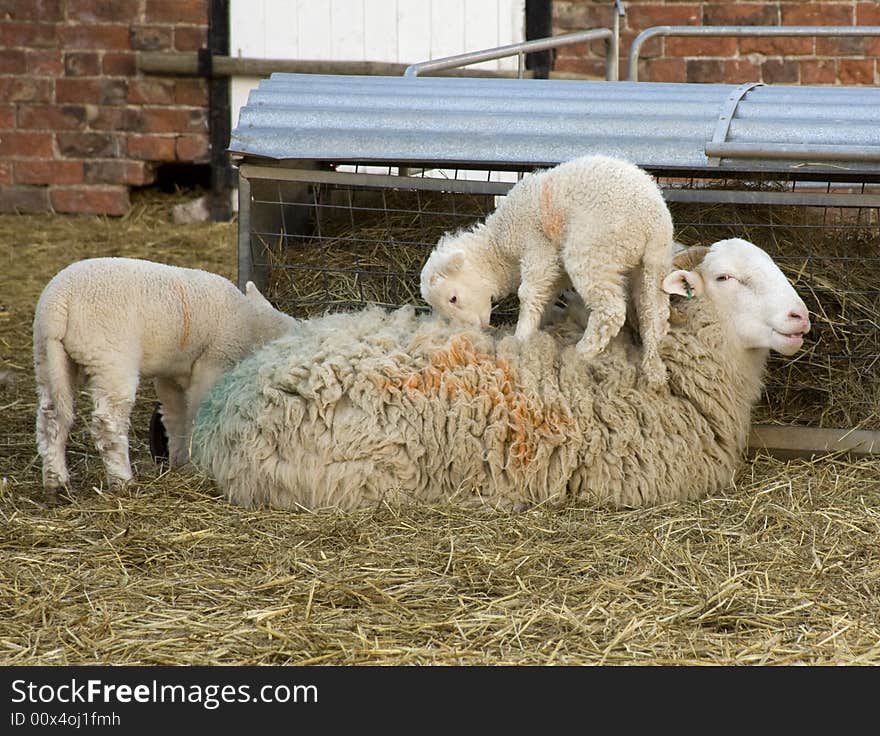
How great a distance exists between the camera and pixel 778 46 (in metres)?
8.62

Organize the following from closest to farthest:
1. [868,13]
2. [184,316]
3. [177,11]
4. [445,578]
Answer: [445,578], [184,316], [868,13], [177,11]

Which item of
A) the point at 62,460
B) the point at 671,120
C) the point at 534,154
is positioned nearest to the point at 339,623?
the point at 62,460

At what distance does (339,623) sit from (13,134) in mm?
6777

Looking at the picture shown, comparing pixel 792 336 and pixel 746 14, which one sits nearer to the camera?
pixel 792 336

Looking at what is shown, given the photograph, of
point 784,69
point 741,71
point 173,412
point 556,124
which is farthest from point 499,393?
point 784,69

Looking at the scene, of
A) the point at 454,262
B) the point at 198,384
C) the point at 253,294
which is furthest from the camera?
the point at 253,294

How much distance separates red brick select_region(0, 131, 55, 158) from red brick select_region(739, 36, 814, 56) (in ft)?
15.5

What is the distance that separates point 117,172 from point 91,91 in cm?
58

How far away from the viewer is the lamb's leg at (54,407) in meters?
4.12

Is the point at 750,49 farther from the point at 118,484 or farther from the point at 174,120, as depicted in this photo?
the point at 118,484

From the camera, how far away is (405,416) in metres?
4.06

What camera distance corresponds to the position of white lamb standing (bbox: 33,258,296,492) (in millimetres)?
4105

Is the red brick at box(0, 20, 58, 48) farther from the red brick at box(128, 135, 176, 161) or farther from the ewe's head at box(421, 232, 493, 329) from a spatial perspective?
the ewe's head at box(421, 232, 493, 329)

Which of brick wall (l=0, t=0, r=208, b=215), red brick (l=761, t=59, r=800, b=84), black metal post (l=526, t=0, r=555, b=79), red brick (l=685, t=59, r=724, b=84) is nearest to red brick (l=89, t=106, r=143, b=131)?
brick wall (l=0, t=0, r=208, b=215)
